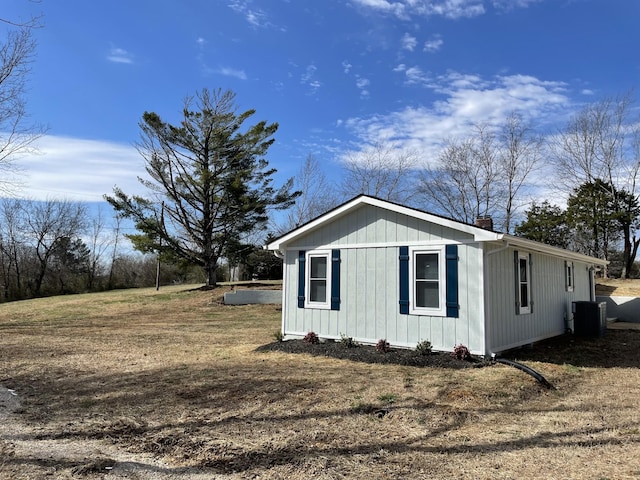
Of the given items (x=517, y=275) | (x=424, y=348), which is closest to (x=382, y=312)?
(x=424, y=348)

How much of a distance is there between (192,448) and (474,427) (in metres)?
2.78

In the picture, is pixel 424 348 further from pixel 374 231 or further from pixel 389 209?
pixel 389 209

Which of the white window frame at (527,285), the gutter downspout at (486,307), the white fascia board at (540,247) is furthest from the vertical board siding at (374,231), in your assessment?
the white window frame at (527,285)

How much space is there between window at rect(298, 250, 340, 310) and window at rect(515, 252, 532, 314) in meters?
3.75

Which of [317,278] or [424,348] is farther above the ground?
[317,278]

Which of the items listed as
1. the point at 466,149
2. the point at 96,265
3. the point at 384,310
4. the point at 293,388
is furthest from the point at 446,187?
the point at 96,265

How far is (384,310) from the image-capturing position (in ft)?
30.3

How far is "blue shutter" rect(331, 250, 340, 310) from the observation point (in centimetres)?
987

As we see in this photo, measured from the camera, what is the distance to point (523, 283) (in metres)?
9.92

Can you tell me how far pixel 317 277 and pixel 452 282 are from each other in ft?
10.3

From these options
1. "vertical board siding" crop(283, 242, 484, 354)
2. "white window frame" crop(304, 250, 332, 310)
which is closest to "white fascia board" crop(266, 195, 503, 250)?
"vertical board siding" crop(283, 242, 484, 354)

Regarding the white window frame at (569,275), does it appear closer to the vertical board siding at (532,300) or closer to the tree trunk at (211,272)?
the vertical board siding at (532,300)

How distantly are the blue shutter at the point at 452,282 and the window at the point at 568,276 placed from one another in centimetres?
621

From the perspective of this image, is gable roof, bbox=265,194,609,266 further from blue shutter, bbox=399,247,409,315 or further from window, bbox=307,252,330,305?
blue shutter, bbox=399,247,409,315
